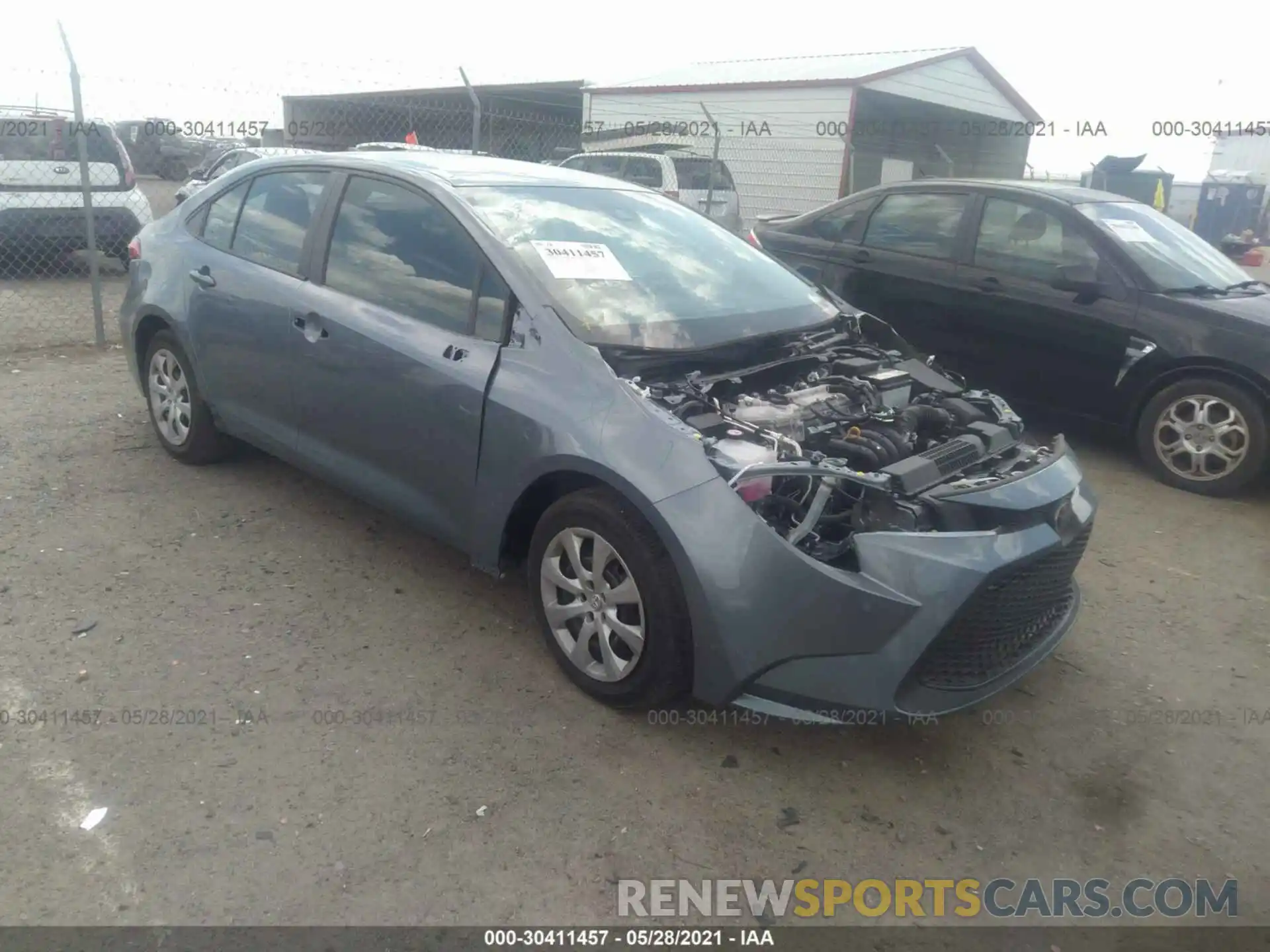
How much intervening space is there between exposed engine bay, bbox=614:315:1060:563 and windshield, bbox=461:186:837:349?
0.55 ft

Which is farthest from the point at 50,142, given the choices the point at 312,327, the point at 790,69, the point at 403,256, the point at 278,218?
the point at 790,69

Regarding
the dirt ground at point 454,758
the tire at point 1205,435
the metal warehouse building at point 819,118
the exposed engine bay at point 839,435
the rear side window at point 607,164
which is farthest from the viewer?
the metal warehouse building at point 819,118

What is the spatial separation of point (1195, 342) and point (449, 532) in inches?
168

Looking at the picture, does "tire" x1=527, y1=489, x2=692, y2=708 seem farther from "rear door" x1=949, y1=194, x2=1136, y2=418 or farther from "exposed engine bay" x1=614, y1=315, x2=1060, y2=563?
"rear door" x1=949, y1=194, x2=1136, y2=418

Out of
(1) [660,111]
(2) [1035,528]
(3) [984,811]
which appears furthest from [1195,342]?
(1) [660,111]

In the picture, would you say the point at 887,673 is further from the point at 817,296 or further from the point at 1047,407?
the point at 1047,407

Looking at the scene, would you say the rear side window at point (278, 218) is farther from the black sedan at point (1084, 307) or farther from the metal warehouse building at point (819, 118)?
the metal warehouse building at point (819, 118)

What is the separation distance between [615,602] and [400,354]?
4.20 ft

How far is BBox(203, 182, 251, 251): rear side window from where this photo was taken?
14.9 feet

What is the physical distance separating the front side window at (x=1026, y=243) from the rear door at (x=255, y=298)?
4.10m

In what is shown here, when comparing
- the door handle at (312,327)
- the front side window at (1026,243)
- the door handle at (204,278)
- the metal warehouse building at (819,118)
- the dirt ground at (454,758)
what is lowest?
the dirt ground at (454,758)

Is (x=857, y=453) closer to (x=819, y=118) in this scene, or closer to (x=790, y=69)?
(x=819, y=118)

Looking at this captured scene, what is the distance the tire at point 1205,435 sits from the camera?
5.29 m

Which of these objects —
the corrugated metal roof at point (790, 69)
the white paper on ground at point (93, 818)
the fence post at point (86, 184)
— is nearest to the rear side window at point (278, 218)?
the white paper on ground at point (93, 818)
